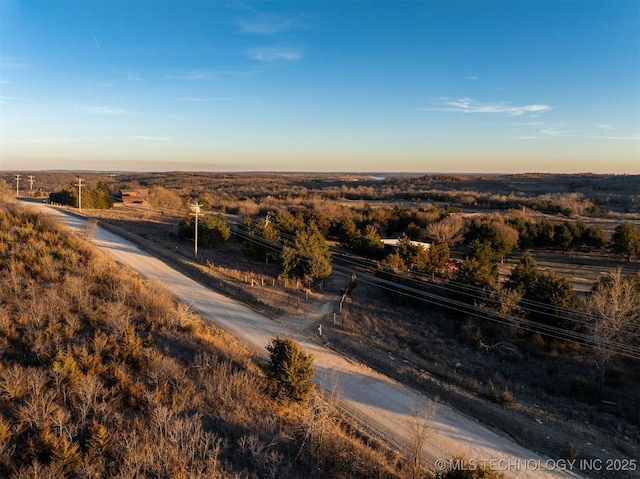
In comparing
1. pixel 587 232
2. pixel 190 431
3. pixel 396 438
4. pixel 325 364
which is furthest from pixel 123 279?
pixel 587 232

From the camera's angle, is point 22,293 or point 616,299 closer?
point 22,293

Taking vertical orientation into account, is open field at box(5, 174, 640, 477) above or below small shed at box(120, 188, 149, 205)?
below

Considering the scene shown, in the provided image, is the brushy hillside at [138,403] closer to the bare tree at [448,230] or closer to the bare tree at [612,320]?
the bare tree at [612,320]

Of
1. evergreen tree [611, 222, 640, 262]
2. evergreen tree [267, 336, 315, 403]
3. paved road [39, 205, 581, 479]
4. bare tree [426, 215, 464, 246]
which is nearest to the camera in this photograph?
paved road [39, 205, 581, 479]

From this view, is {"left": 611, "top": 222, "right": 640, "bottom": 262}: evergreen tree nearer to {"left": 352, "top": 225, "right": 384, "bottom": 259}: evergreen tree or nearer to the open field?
the open field

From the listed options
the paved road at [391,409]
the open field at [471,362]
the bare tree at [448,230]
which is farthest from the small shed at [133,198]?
the paved road at [391,409]

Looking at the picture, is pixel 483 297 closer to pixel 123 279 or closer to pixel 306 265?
pixel 306 265

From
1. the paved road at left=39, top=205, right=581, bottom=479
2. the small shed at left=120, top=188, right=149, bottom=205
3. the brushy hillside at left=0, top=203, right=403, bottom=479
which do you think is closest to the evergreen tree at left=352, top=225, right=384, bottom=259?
the paved road at left=39, top=205, right=581, bottom=479
